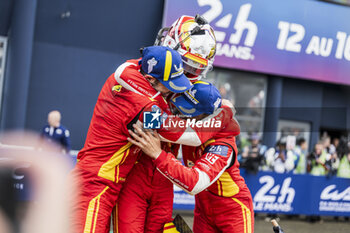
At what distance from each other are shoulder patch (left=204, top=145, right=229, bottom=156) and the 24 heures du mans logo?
404 inches

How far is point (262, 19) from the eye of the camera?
13867mm

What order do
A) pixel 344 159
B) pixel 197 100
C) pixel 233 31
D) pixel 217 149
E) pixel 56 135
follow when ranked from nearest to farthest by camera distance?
pixel 197 100 → pixel 217 149 → pixel 56 135 → pixel 344 159 → pixel 233 31

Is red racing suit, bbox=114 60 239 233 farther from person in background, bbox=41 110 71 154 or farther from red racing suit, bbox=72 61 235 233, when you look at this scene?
person in background, bbox=41 110 71 154

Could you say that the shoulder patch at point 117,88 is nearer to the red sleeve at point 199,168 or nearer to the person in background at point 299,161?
the red sleeve at point 199,168

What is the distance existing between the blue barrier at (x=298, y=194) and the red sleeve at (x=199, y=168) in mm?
5222

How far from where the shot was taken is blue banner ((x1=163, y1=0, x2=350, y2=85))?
13.2 meters

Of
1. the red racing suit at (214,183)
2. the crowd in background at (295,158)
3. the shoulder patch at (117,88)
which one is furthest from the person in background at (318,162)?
the shoulder patch at (117,88)

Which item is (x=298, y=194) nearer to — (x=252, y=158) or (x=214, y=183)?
(x=252, y=158)

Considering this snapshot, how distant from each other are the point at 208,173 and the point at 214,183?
37 cm

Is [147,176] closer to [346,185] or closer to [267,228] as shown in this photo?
[267,228]

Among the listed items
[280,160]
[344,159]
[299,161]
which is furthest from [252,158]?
[344,159]

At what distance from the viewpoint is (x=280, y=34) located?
1412cm

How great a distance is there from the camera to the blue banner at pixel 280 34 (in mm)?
13180

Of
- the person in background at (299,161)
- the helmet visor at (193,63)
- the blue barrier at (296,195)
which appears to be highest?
the helmet visor at (193,63)
